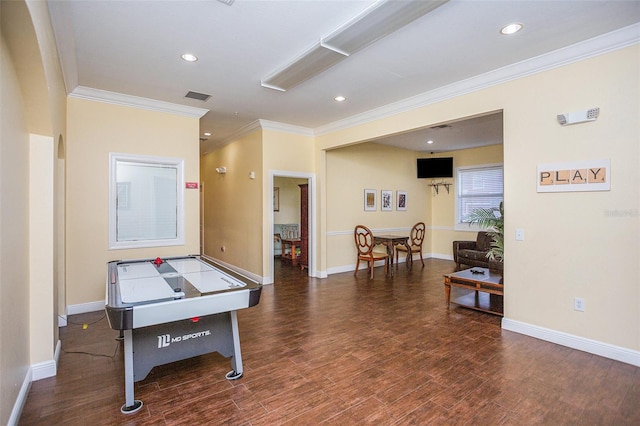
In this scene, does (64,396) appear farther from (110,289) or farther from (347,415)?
(347,415)

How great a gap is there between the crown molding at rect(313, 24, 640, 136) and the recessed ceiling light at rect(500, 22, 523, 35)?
0.71 metres

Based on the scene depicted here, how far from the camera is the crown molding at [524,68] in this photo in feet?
9.18

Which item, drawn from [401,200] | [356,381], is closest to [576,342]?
[356,381]

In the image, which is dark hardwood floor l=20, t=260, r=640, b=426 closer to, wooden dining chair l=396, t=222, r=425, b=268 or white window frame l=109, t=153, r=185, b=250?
white window frame l=109, t=153, r=185, b=250

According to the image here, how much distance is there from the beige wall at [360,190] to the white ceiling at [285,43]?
227 cm

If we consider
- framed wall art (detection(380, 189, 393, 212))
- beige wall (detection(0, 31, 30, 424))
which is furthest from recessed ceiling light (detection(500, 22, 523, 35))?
framed wall art (detection(380, 189, 393, 212))

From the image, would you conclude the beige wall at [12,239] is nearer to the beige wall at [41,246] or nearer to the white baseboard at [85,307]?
the beige wall at [41,246]

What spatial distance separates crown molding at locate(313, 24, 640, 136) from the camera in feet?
9.18

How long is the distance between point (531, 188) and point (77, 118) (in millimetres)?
5501

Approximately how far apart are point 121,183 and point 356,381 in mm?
4019

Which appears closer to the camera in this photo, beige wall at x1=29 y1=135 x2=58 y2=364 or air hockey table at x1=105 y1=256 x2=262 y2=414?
air hockey table at x1=105 y1=256 x2=262 y2=414

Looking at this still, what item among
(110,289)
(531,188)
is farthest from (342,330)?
(531,188)

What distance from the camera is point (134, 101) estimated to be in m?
4.46

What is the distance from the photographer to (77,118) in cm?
414
